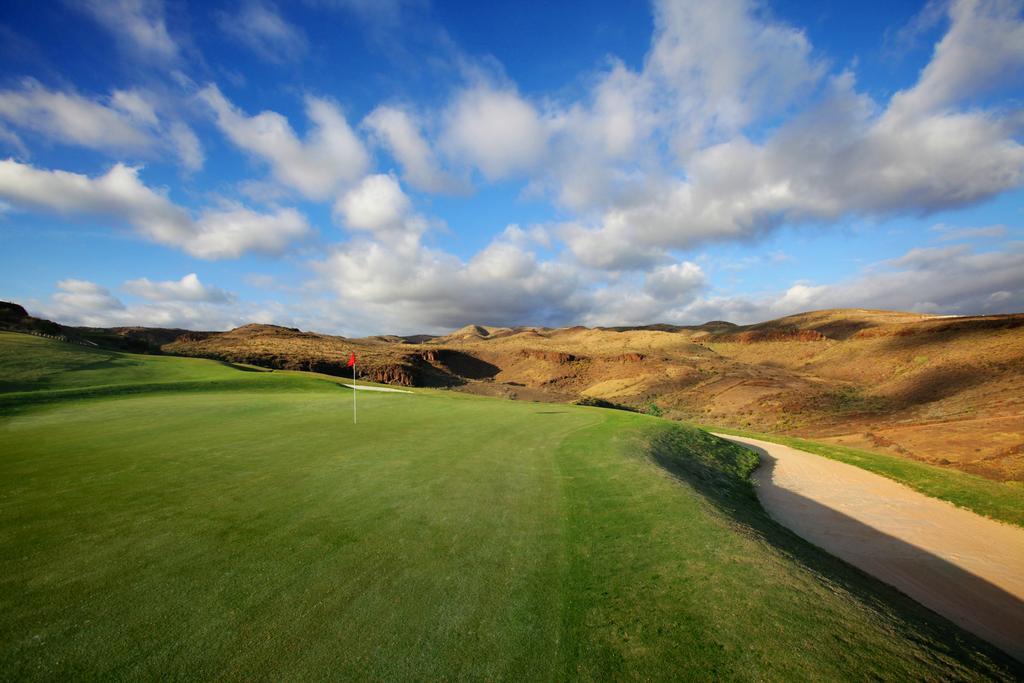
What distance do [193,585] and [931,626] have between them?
815 cm

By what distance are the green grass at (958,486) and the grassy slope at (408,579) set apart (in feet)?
27.9

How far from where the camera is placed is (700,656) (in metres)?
3.76

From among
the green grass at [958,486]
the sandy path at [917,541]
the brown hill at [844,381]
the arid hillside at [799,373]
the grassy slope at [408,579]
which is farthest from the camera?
the arid hillside at [799,373]

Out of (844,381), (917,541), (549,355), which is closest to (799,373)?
(844,381)

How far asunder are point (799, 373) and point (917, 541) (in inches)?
2474

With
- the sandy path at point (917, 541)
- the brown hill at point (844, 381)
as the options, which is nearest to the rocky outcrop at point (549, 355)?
the brown hill at point (844, 381)

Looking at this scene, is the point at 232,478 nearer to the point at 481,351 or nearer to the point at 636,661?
the point at 636,661

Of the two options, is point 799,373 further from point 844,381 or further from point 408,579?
point 408,579

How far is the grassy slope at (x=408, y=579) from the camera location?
11.6ft

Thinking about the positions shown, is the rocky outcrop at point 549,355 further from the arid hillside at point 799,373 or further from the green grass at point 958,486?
the green grass at point 958,486

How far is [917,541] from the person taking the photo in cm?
969

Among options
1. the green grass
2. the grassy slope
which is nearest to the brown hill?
the green grass

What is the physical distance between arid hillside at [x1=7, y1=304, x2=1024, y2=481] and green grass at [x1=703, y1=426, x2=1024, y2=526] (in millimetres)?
3054

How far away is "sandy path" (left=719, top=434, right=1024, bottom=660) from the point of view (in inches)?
283
